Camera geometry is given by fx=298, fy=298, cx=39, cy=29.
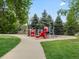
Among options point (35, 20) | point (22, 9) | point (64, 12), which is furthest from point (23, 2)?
point (35, 20)

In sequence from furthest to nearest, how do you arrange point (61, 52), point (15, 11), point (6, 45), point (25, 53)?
point (15, 11) < point (6, 45) < point (61, 52) < point (25, 53)

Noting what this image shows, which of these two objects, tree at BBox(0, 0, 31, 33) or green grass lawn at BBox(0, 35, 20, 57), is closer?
green grass lawn at BBox(0, 35, 20, 57)

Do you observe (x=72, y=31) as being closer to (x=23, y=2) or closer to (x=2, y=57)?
(x=23, y=2)

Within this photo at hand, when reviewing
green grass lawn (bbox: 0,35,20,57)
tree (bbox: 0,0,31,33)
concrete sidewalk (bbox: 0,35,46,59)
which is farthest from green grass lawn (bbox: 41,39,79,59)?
tree (bbox: 0,0,31,33)

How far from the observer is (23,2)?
38656mm

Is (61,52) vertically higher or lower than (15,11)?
lower

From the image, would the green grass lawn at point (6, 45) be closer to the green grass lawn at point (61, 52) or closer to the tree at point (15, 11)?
the green grass lawn at point (61, 52)

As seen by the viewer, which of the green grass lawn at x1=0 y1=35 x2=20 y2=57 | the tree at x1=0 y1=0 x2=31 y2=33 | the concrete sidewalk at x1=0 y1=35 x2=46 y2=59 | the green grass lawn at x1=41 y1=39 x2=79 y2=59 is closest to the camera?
the concrete sidewalk at x1=0 y1=35 x2=46 y2=59

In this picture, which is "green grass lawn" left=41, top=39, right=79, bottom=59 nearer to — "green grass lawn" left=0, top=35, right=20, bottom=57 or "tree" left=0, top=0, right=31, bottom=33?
"green grass lawn" left=0, top=35, right=20, bottom=57

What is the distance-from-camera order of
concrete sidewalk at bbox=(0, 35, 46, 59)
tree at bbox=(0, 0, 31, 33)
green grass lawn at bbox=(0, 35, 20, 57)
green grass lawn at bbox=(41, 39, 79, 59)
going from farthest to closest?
tree at bbox=(0, 0, 31, 33)
green grass lawn at bbox=(0, 35, 20, 57)
green grass lawn at bbox=(41, 39, 79, 59)
concrete sidewalk at bbox=(0, 35, 46, 59)

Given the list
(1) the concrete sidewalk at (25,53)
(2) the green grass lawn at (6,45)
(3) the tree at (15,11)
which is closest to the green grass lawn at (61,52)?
(1) the concrete sidewalk at (25,53)

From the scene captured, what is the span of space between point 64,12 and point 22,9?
7281 millimetres

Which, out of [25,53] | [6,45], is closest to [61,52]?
[25,53]

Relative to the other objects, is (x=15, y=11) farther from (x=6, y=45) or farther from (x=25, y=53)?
(x=25, y=53)
